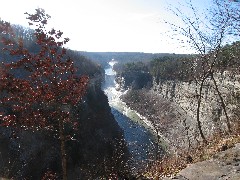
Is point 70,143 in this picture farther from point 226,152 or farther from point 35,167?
point 226,152

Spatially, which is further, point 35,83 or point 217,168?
point 35,83

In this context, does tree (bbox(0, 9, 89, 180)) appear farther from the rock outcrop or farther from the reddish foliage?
the rock outcrop

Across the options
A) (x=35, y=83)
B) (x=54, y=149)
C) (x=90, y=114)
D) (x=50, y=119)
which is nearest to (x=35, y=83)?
(x=35, y=83)

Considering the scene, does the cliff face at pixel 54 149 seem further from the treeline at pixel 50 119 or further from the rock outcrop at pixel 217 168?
the rock outcrop at pixel 217 168

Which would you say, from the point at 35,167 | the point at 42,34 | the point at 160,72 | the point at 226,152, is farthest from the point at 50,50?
the point at 160,72

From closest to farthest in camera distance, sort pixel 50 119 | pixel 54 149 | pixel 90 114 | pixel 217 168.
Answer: pixel 217 168
pixel 50 119
pixel 54 149
pixel 90 114

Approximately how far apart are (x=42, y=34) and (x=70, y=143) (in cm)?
5154

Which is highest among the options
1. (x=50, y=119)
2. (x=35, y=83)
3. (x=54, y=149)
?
(x=35, y=83)

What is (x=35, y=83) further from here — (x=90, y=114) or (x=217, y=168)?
(x=90, y=114)

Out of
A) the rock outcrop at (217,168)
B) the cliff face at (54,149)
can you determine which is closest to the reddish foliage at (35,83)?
the rock outcrop at (217,168)

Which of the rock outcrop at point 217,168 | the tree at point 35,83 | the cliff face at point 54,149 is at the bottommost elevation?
the cliff face at point 54,149

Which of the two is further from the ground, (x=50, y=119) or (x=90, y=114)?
(x=50, y=119)

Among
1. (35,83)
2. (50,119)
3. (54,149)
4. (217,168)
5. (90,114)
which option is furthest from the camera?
(90,114)

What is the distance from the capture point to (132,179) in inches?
362
